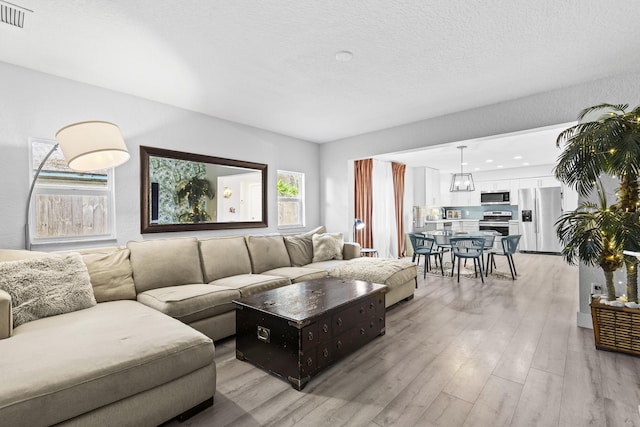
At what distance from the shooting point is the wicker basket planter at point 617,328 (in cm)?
245

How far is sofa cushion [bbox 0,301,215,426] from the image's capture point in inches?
49.3

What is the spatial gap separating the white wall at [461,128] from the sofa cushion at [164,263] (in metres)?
2.89

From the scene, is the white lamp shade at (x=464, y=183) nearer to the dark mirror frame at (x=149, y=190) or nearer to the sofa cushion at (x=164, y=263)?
the dark mirror frame at (x=149, y=190)

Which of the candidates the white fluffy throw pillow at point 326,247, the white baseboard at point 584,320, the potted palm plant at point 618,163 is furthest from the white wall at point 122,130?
the white baseboard at point 584,320

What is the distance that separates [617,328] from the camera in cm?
251

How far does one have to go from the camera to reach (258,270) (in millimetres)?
3809

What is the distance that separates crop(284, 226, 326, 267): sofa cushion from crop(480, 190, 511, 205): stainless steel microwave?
7.11 metres

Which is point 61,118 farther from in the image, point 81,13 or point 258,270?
point 258,270

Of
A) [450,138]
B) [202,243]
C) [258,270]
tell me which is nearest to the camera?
[202,243]

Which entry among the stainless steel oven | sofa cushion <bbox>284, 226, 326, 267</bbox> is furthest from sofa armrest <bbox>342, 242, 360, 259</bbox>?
the stainless steel oven

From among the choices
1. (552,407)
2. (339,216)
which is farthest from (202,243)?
(552,407)

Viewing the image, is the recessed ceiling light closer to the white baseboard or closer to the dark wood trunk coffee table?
the dark wood trunk coffee table

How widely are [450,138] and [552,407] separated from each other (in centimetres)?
324

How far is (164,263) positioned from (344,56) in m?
2.60
